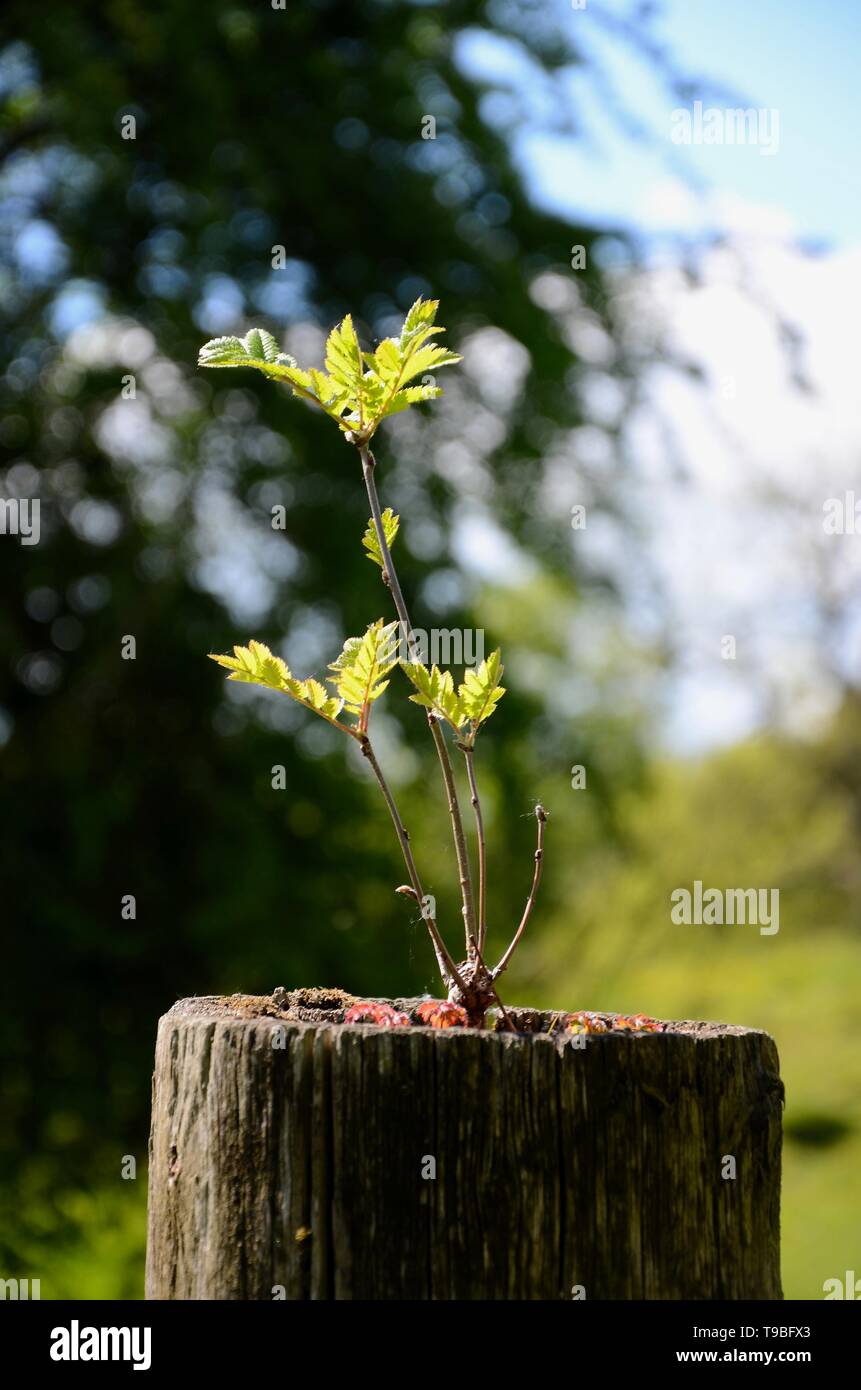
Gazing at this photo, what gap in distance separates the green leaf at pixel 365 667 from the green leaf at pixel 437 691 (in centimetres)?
3

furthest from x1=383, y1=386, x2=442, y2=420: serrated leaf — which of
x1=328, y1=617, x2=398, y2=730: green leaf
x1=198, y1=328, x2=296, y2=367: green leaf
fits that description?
x1=328, y1=617, x2=398, y2=730: green leaf

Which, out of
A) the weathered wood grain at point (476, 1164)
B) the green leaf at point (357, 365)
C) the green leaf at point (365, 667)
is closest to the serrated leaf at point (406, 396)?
the green leaf at point (357, 365)

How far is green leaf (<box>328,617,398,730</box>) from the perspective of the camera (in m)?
1.52

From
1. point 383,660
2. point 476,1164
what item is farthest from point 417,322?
point 476,1164

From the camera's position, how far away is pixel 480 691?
1547 mm

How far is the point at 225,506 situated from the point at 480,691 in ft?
13.7

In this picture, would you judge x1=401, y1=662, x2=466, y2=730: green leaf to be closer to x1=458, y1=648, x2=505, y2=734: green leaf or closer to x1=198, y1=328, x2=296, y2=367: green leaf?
x1=458, y1=648, x2=505, y2=734: green leaf

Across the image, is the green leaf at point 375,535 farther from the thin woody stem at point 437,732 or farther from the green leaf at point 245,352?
the green leaf at point 245,352

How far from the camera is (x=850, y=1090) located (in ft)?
50.0

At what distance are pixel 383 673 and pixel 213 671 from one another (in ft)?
12.4

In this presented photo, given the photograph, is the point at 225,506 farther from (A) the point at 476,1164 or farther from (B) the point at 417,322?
(A) the point at 476,1164

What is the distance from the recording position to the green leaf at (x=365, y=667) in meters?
1.52
